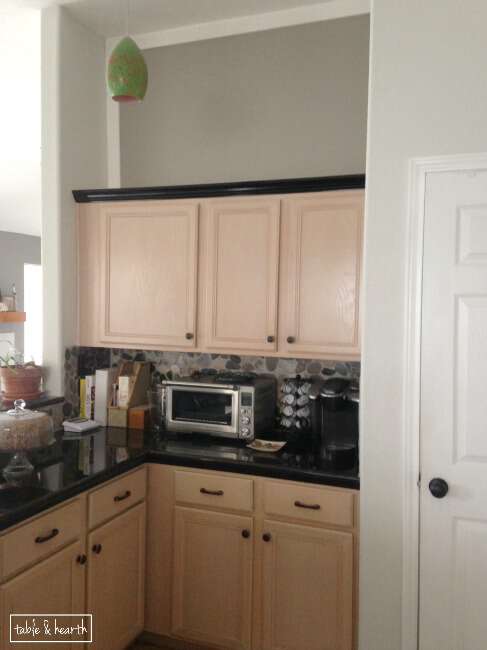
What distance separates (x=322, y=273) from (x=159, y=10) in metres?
1.61

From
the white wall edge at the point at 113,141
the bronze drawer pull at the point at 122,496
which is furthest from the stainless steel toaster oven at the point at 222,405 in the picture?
the white wall edge at the point at 113,141

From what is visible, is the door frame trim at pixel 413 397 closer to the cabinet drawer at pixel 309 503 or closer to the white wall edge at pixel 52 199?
the cabinet drawer at pixel 309 503

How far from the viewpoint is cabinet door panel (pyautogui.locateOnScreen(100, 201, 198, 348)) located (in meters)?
2.93

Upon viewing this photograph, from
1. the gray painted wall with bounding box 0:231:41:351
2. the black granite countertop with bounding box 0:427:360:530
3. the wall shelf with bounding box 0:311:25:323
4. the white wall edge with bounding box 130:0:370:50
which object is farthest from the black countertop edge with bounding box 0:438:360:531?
the gray painted wall with bounding box 0:231:41:351

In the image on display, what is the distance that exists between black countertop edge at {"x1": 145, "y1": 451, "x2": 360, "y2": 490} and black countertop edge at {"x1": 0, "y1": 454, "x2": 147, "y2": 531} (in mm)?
99

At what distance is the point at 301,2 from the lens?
296cm

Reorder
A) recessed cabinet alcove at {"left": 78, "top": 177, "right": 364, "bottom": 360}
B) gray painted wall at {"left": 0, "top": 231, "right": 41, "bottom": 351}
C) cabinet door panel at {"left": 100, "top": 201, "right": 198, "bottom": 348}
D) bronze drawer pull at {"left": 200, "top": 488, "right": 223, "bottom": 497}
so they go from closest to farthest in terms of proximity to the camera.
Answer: bronze drawer pull at {"left": 200, "top": 488, "right": 223, "bottom": 497}, recessed cabinet alcove at {"left": 78, "top": 177, "right": 364, "bottom": 360}, cabinet door panel at {"left": 100, "top": 201, "right": 198, "bottom": 348}, gray painted wall at {"left": 0, "top": 231, "right": 41, "bottom": 351}

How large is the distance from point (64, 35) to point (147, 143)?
0.66 m

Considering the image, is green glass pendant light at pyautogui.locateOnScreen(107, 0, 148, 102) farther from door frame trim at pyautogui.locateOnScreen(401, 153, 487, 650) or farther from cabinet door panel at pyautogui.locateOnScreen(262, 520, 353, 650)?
cabinet door panel at pyautogui.locateOnScreen(262, 520, 353, 650)

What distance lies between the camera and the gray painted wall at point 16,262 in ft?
25.5

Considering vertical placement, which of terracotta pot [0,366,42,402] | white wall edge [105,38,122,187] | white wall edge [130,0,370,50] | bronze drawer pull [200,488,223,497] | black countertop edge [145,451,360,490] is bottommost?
bronze drawer pull [200,488,223,497]

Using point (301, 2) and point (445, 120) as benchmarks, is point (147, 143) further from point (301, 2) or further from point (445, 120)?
point (445, 120)

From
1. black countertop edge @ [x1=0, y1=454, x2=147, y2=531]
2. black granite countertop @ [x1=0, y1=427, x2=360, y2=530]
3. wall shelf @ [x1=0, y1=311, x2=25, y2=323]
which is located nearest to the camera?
black countertop edge @ [x1=0, y1=454, x2=147, y2=531]

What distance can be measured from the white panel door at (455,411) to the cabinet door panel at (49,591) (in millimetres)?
1286
